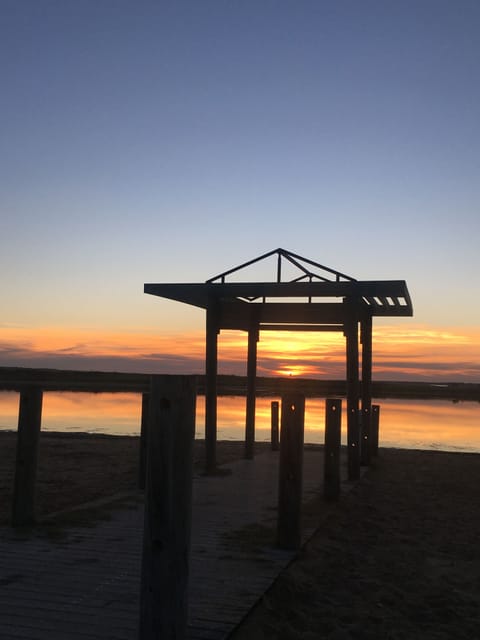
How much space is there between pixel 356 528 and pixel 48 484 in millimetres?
6038

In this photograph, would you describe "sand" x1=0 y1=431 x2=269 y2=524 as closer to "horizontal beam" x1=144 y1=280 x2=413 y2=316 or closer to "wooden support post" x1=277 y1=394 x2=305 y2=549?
"wooden support post" x1=277 y1=394 x2=305 y2=549

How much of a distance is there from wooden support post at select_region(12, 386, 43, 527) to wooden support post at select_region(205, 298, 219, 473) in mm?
5185

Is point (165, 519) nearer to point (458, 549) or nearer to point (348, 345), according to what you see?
point (458, 549)

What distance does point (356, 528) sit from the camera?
8609 mm

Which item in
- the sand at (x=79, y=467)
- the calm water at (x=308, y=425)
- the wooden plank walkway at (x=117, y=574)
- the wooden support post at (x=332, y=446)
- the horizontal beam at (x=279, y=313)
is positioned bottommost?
the calm water at (x=308, y=425)

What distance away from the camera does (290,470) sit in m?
7.09

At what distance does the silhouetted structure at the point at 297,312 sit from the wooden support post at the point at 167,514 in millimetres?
8057

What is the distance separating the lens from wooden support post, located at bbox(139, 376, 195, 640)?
4004 millimetres

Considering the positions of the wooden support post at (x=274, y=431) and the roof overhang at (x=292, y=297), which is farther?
the wooden support post at (x=274, y=431)

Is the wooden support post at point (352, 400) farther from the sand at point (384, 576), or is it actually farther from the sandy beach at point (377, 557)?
the sand at point (384, 576)

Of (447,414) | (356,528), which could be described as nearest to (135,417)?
(447,414)

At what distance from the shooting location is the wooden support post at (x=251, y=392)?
14789mm

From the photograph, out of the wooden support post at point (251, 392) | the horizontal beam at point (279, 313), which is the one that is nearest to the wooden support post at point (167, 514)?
the horizontal beam at point (279, 313)

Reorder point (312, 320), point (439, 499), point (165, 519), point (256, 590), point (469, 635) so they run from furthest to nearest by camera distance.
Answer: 1. point (312, 320)
2. point (439, 499)
3. point (256, 590)
4. point (469, 635)
5. point (165, 519)
